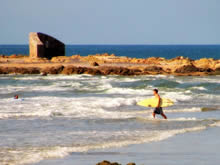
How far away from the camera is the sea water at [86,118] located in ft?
38.9

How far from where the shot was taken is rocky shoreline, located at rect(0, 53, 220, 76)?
38.1m

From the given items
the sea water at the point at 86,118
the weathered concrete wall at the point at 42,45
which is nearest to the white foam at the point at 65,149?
the sea water at the point at 86,118

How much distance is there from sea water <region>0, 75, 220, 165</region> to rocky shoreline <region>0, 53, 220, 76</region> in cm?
804

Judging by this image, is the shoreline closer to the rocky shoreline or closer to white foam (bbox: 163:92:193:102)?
white foam (bbox: 163:92:193:102)

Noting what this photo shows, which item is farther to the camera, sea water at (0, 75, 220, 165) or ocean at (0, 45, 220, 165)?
sea water at (0, 75, 220, 165)

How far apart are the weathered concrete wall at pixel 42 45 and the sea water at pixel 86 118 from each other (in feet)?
46.3

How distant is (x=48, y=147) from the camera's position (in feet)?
38.1

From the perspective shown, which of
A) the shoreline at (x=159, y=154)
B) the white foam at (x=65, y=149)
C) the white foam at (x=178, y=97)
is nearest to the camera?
the shoreline at (x=159, y=154)

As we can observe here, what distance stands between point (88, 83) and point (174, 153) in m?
21.0

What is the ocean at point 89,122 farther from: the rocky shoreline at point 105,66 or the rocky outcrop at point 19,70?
the rocky outcrop at point 19,70

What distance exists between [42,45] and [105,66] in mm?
6761

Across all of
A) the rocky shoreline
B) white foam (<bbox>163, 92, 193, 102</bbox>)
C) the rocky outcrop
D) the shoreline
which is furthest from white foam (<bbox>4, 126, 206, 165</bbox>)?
the rocky outcrop

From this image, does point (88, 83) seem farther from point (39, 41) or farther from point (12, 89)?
point (39, 41)

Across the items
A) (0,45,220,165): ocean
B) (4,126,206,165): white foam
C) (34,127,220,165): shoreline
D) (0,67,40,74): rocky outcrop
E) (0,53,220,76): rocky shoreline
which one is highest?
(34,127,220,165): shoreline
